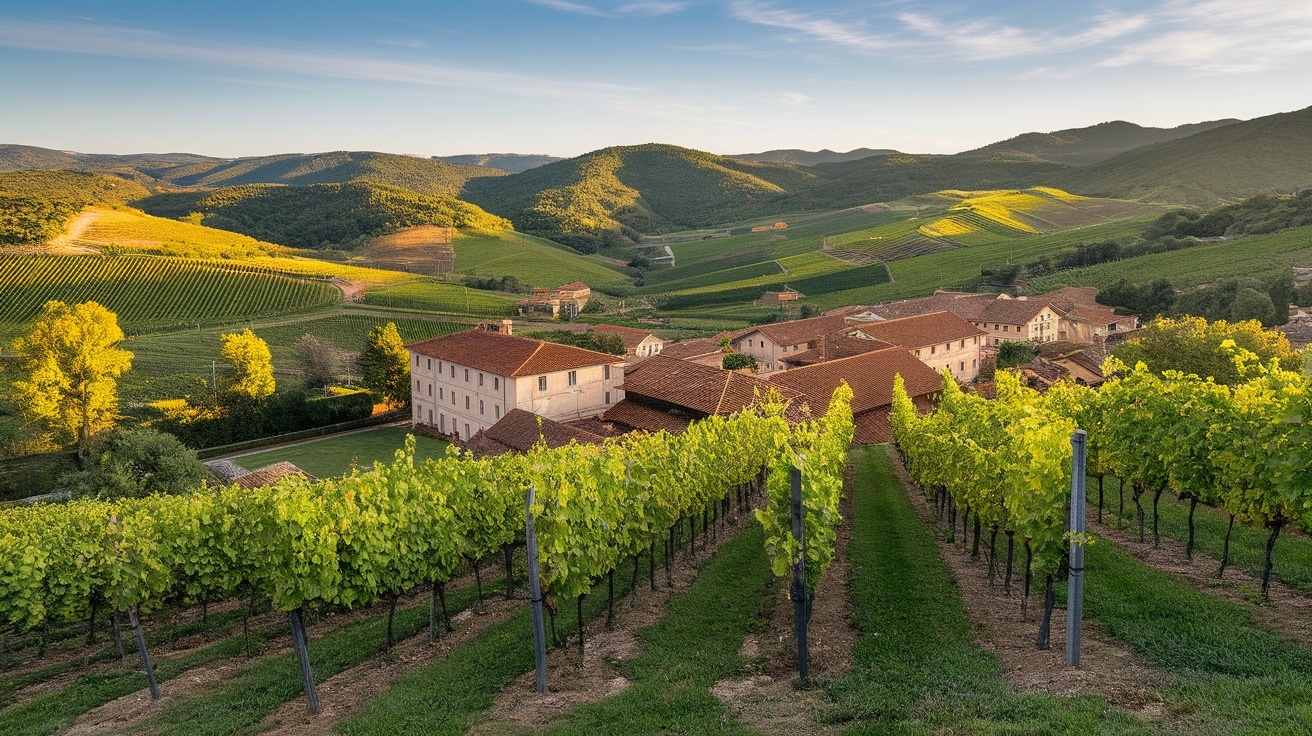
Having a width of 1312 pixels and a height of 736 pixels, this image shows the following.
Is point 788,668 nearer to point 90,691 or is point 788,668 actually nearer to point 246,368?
point 90,691

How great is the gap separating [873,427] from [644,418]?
13591 millimetres

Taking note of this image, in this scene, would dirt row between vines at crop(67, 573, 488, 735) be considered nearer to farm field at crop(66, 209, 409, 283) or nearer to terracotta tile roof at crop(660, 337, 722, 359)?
terracotta tile roof at crop(660, 337, 722, 359)

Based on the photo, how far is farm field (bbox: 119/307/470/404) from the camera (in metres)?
59.0

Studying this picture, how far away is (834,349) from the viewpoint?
56.1 metres

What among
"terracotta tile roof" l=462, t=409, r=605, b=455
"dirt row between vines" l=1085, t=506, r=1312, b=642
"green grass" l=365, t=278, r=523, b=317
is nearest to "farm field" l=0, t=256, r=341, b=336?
"green grass" l=365, t=278, r=523, b=317

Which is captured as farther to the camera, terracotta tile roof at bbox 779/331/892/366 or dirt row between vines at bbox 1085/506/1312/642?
terracotta tile roof at bbox 779/331/892/366

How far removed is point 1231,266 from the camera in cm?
8431

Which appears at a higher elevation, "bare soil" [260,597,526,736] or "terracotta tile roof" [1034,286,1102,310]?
"terracotta tile roof" [1034,286,1102,310]

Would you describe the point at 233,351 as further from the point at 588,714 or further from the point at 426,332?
the point at 588,714

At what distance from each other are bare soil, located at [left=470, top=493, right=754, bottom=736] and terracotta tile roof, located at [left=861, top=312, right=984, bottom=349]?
156 feet

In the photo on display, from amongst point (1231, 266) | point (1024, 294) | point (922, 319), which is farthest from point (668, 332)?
point (1231, 266)

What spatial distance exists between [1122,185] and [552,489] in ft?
724

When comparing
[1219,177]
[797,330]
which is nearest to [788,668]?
[797,330]

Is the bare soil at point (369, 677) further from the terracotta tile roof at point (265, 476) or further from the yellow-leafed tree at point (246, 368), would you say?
the yellow-leafed tree at point (246, 368)
